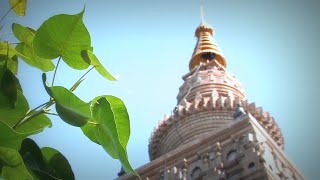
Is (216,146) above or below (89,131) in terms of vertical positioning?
above

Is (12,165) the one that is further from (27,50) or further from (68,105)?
(27,50)

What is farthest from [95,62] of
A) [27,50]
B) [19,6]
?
[19,6]

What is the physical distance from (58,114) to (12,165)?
13 centimetres

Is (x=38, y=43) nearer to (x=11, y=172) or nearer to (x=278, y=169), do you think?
(x=11, y=172)

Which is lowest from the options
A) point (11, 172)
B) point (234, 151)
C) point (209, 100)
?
point (11, 172)

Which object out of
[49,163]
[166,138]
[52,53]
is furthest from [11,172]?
[166,138]

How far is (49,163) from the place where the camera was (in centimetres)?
104

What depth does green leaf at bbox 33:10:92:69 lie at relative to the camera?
3.07ft

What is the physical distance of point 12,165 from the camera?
0.89 metres

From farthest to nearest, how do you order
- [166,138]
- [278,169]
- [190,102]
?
1. [190,102]
2. [166,138]
3. [278,169]

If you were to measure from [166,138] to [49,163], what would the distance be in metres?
11.3

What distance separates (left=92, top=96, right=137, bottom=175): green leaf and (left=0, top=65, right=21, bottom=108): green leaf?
16 cm

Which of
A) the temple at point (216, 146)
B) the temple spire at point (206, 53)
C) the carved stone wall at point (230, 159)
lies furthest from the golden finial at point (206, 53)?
the carved stone wall at point (230, 159)

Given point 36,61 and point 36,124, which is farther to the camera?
point 36,61
